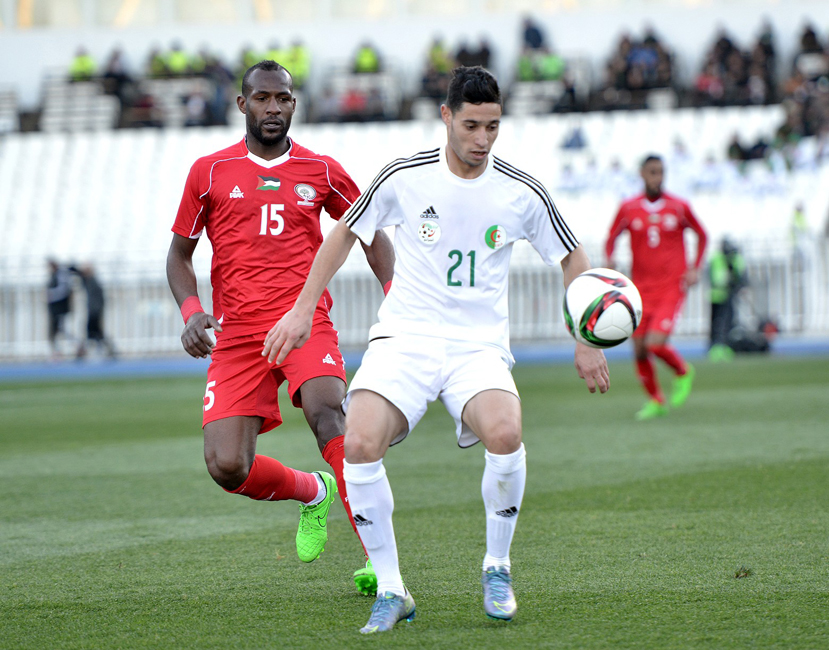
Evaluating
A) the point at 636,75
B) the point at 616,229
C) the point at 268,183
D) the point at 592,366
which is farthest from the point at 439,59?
the point at 592,366

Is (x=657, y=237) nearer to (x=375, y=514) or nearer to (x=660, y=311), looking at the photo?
(x=660, y=311)

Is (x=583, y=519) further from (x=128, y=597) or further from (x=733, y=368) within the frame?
(x=733, y=368)

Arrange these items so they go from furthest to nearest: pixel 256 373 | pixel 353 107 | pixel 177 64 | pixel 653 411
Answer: pixel 177 64 → pixel 353 107 → pixel 653 411 → pixel 256 373

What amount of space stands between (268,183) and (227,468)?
1.35 m

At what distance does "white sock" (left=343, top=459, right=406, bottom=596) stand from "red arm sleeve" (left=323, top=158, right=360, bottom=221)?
5.24 ft

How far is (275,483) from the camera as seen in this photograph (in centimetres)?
506

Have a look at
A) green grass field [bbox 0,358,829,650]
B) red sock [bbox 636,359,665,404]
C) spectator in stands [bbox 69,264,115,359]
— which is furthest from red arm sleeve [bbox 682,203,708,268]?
spectator in stands [bbox 69,264,115,359]

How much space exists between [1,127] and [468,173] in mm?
27834

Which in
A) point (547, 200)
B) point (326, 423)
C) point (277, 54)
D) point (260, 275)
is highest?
point (277, 54)

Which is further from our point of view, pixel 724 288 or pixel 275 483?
pixel 724 288

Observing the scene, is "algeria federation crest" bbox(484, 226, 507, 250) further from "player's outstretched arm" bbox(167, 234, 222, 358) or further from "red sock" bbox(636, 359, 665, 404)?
"red sock" bbox(636, 359, 665, 404)

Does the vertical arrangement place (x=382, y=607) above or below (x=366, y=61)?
below

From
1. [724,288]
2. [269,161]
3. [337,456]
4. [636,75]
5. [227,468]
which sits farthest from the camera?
[636,75]

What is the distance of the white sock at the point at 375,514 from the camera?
403 centimetres
